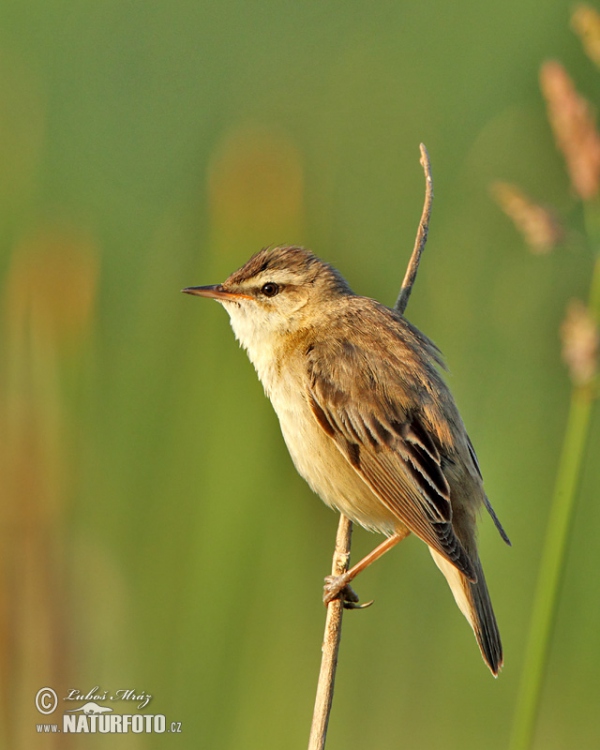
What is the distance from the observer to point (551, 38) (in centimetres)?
527

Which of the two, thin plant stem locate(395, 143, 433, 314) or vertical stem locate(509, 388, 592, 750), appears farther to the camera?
thin plant stem locate(395, 143, 433, 314)

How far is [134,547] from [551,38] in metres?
3.67

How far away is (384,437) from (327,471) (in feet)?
0.84

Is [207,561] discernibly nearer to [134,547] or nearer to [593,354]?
[134,547]

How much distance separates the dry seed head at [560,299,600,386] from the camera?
2.50m

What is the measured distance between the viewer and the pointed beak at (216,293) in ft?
11.9

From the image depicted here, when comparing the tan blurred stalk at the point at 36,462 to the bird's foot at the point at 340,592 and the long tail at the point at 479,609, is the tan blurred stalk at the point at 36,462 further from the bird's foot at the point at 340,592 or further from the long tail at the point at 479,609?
the long tail at the point at 479,609

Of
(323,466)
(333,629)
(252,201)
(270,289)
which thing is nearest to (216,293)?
(270,289)

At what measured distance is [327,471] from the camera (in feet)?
11.4

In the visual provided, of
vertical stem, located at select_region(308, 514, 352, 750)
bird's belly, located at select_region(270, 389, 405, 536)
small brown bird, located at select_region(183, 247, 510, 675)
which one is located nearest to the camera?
vertical stem, located at select_region(308, 514, 352, 750)

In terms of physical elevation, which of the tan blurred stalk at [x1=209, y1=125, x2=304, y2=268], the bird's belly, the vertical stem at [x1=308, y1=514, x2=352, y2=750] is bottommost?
the vertical stem at [x1=308, y1=514, x2=352, y2=750]

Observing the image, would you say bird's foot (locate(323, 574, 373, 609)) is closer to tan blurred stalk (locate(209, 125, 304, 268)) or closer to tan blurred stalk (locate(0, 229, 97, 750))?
tan blurred stalk (locate(0, 229, 97, 750))

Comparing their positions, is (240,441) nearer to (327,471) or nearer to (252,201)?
(327,471)

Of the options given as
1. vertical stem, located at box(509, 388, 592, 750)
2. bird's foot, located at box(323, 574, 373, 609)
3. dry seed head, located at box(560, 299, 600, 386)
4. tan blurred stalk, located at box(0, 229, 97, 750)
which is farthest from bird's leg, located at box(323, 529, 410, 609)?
dry seed head, located at box(560, 299, 600, 386)
